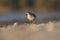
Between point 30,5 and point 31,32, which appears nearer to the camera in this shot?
point 31,32

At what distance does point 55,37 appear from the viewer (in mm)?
10570

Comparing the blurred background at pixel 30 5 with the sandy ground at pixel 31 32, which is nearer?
the sandy ground at pixel 31 32

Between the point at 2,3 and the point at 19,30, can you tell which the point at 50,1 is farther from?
the point at 19,30

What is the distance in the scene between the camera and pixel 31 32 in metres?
11.3

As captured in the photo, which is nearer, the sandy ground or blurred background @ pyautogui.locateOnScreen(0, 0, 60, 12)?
the sandy ground

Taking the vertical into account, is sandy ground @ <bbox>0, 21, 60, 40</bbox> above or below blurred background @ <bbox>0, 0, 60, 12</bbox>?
below

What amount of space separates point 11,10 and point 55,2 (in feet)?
10.3

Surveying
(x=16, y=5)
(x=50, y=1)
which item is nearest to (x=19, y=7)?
(x=16, y=5)

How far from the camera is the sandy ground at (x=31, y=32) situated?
10.7 metres

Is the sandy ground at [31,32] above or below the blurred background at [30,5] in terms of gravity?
below

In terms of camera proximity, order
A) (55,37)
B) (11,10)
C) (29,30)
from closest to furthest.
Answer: (55,37)
(29,30)
(11,10)

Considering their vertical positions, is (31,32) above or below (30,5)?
below

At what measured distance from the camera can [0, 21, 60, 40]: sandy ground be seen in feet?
35.1

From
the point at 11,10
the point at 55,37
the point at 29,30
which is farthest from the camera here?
the point at 11,10
